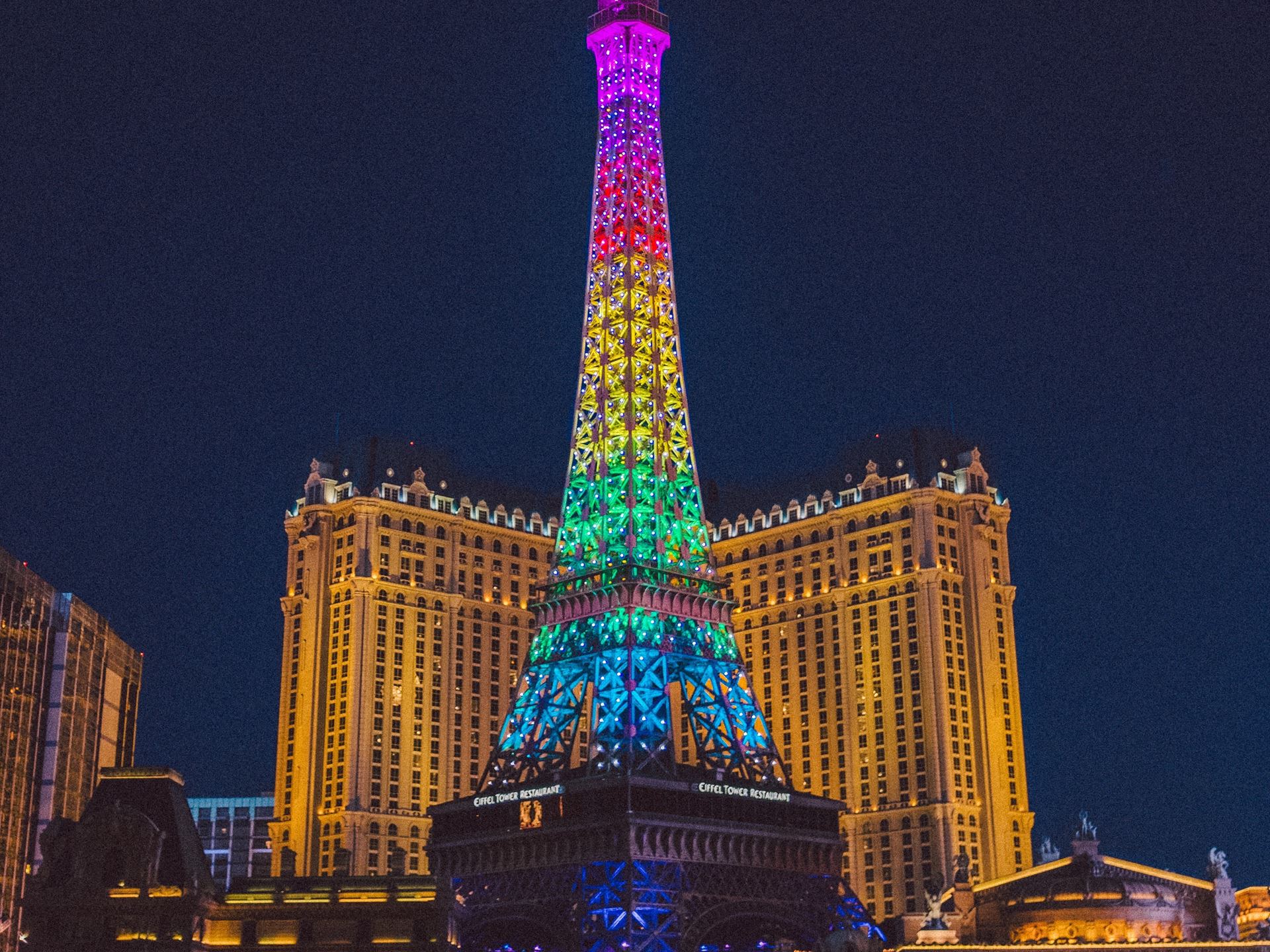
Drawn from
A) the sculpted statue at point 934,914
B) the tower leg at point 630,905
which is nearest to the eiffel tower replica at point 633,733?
the tower leg at point 630,905


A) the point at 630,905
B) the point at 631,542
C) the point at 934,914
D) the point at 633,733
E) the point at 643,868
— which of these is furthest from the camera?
the point at 631,542

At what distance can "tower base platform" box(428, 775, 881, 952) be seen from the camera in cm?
15762

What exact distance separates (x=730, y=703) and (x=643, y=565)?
15347 millimetres

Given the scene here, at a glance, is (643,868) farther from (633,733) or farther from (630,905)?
(633,733)

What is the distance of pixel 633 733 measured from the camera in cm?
16438

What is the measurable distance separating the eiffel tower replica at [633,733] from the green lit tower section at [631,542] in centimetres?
22

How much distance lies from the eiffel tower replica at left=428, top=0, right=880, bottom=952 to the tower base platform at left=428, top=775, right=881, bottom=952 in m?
0.19

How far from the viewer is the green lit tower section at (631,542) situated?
16812 cm

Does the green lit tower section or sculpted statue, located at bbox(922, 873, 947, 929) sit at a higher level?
the green lit tower section

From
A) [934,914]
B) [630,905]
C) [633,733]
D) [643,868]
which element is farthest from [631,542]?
[934,914]

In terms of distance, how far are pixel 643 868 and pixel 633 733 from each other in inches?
488

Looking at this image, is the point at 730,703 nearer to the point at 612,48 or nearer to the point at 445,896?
the point at 445,896

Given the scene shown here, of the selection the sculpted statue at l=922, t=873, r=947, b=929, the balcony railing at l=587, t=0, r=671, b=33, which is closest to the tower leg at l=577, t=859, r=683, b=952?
the sculpted statue at l=922, t=873, r=947, b=929

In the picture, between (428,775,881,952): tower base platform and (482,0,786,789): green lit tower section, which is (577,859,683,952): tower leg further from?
(482,0,786,789): green lit tower section
